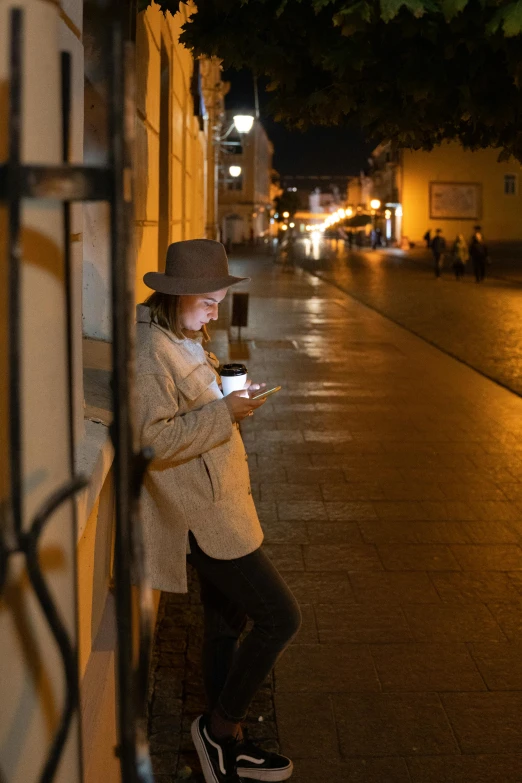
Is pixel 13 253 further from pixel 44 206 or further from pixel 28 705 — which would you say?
pixel 28 705

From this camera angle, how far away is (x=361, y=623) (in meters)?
4.67

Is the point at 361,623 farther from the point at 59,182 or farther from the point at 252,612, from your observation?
the point at 59,182

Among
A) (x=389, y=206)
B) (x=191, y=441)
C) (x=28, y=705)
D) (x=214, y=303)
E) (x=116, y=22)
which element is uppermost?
(x=389, y=206)

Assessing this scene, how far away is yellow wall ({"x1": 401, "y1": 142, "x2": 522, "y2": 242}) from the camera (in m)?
64.5

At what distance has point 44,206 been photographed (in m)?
1.72

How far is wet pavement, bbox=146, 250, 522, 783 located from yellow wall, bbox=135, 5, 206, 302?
1.89 metres

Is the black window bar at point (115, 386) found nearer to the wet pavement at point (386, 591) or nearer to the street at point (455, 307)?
the wet pavement at point (386, 591)

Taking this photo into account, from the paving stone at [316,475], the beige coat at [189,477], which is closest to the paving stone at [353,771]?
the beige coat at [189,477]

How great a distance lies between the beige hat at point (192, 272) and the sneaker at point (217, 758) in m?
1.55

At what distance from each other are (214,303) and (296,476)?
4.18 meters

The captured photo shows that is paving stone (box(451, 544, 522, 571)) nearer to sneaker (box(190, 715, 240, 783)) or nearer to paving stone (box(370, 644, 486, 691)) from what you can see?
paving stone (box(370, 644, 486, 691))

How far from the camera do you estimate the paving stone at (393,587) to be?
4.96 metres

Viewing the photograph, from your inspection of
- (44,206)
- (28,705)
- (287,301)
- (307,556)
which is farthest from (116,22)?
(287,301)

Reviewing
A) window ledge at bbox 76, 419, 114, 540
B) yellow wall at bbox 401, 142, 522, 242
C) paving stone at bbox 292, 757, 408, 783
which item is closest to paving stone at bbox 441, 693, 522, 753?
paving stone at bbox 292, 757, 408, 783
